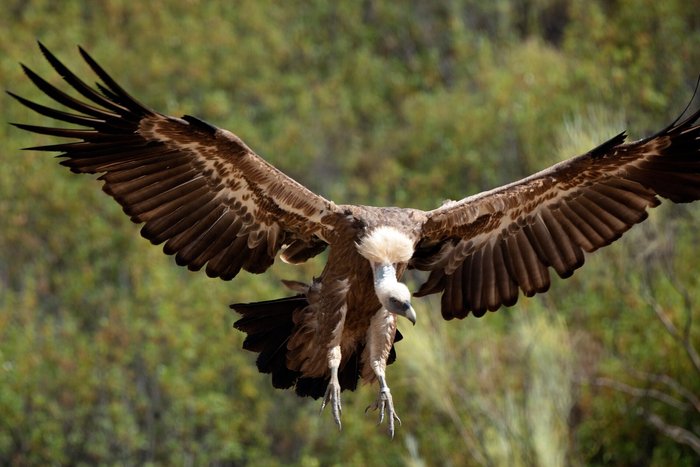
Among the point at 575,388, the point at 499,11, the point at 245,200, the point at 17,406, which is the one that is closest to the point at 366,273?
the point at 245,200

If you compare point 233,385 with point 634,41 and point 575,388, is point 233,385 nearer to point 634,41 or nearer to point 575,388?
Result: point 575,388

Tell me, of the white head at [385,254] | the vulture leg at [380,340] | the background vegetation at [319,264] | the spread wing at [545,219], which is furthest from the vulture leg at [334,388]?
the background vegetation at [319,264]

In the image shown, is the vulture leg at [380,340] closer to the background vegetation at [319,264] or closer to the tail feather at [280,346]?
the tail feather at [280,346]

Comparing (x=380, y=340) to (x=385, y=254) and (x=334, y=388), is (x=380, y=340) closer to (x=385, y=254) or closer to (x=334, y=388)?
(x=334, y=388)

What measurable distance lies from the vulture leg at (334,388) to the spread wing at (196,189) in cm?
72

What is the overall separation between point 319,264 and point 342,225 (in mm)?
13541

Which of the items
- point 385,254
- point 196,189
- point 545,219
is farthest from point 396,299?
point 545,219

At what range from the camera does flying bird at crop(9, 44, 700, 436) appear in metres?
8.31

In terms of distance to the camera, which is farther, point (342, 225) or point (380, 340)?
point (380, 340)

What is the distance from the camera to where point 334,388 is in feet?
27.5

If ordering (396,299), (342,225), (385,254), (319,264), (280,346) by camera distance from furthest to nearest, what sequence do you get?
1. (319,264)
2. (280,346)
3. (342,225)
4. (385,254)
5. (396,299)

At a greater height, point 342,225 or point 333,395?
point 342,225

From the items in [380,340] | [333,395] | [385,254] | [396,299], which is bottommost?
[333,395]

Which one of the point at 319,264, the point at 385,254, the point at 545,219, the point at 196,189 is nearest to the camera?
the point at 385,254
